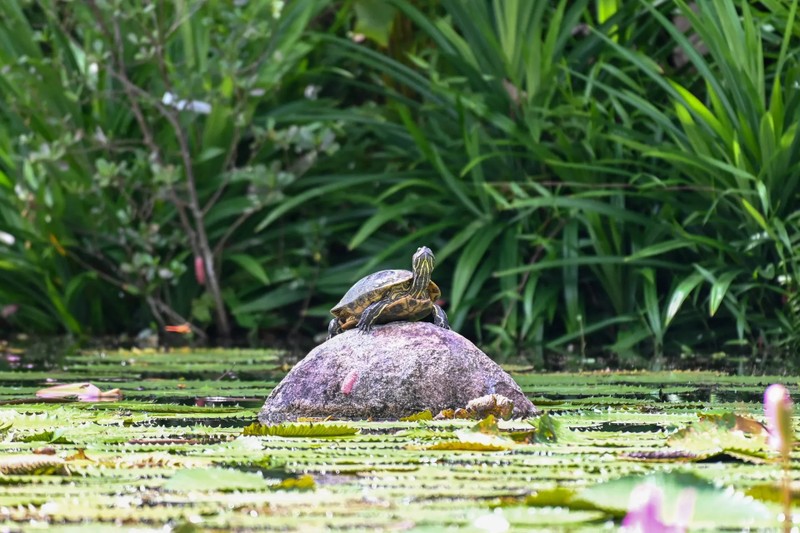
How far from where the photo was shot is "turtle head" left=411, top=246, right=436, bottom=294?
3.46 metres

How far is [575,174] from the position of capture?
6.82 m

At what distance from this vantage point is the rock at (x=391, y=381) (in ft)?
11.0

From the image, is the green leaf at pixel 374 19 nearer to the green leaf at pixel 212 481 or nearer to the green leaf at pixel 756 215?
the green leaf at pixel 756 215

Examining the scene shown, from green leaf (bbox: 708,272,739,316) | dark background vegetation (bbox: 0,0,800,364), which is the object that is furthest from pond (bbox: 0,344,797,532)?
dark background vegetation (bbox: 0,0,800,364)

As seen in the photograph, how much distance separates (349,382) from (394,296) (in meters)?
0.29

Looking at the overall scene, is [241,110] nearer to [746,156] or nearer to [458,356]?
[746,156]

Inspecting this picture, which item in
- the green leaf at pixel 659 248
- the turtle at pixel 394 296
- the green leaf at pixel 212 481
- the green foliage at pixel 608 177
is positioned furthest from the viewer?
the green foliage at pixel 608 177

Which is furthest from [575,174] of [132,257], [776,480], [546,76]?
[776,480]

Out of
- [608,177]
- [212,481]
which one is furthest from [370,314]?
[608,177]

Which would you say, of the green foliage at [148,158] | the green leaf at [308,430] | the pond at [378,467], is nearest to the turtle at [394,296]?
the pond at [378,467]

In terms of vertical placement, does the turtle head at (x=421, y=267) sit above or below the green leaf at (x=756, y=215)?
below

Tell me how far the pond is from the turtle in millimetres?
390

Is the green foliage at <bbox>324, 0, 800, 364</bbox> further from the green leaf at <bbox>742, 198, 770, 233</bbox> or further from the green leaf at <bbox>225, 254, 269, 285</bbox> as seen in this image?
the green leaf at <bbox>225, 254, 269, 285</bbox>

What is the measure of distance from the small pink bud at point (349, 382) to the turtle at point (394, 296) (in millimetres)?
176
